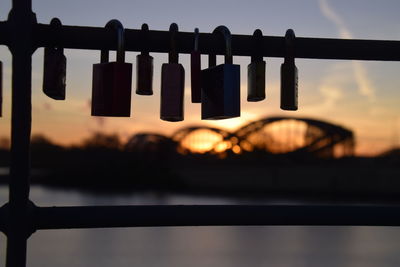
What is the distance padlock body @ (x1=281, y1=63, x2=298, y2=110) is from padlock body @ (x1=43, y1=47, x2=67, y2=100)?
0.61 m

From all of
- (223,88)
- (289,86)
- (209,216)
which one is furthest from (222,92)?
(209,216)

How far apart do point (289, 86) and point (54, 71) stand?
656 mm

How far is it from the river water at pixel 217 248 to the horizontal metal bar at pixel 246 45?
27618 millimetres

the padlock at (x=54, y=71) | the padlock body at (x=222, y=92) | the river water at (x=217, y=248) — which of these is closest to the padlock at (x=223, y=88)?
the padlock body at (x=222, y=92)

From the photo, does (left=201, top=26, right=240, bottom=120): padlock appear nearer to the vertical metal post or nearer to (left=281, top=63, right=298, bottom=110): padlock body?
(left=281, top=63, right=298, bottom=110): padlock body

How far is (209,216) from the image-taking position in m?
1.11

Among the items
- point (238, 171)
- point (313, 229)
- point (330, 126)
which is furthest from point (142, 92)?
point (330, 126)

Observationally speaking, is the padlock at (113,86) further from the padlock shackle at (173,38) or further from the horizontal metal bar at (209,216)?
the horizontal metal bar at (209,216)

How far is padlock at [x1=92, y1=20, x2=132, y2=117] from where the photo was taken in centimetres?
119

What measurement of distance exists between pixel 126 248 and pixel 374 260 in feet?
68.0

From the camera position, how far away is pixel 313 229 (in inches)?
1940

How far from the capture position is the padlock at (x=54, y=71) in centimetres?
123

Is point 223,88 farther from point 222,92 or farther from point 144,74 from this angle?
point 144,74

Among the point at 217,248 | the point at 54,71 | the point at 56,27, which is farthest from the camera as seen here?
the point at 217,248
